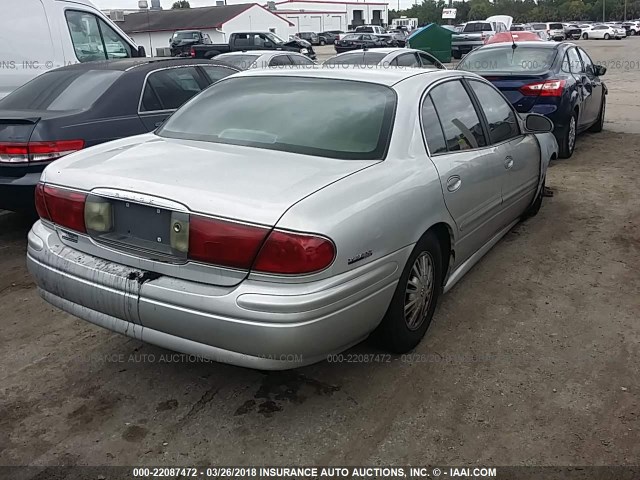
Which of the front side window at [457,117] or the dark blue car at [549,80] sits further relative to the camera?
the dark blue car at [549,80]

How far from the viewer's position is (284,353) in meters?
2.59

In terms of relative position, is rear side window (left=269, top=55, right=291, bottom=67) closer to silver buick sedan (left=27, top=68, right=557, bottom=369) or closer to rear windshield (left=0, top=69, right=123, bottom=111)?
rear windshield (left=0, top=69, right=123, bottom=111)

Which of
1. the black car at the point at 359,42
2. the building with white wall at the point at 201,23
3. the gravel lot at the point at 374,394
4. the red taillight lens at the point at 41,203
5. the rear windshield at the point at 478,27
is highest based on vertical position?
the building with white wall at the point at 201,23

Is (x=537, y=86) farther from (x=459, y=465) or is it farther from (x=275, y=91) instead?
(x=459, y=465)

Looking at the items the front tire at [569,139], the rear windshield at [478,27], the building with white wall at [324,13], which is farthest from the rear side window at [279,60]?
the building with white wall at [324,13]

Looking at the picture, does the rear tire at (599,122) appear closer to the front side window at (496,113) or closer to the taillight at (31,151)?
the front side window at (496,113)

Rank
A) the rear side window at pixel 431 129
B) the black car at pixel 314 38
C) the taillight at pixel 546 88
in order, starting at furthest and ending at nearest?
the black car at pixel 314 38
the taillight at pixel 546 88
the rear side window at pixel 431 129

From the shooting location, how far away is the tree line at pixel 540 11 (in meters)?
89.4

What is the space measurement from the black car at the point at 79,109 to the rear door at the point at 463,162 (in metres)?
2.87

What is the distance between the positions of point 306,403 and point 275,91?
181 cm

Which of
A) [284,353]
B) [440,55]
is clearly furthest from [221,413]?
[440,55]

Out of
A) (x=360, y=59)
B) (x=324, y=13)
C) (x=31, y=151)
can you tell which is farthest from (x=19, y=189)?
(x=324, y=13)

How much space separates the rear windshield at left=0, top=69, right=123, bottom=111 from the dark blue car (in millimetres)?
Result: 5058

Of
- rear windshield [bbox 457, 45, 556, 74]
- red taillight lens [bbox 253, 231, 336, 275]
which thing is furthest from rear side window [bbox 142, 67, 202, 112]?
rear windshield [bbox 457, 45, 556, 74]
